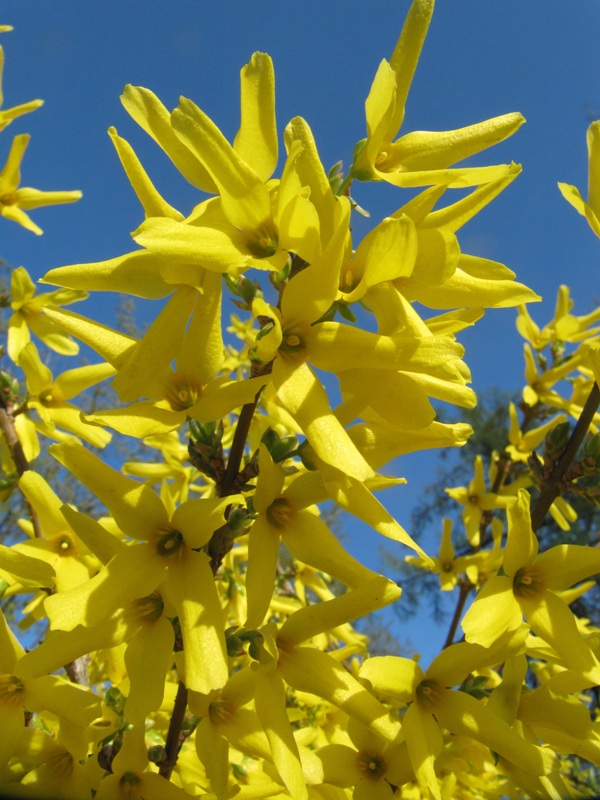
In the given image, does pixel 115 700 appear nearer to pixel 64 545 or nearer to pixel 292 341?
pixel 64 545

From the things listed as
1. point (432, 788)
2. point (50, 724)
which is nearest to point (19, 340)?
point (50, 724)

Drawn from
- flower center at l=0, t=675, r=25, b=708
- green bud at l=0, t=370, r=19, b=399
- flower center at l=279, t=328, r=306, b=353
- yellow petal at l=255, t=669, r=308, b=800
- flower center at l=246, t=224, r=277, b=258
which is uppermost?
flower center at l=246, t=224, r=277, b=258

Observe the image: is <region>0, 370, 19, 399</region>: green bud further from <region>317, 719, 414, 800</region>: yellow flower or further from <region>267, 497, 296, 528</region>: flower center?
<region>317, 719, 414, 800</region>: yellow flower

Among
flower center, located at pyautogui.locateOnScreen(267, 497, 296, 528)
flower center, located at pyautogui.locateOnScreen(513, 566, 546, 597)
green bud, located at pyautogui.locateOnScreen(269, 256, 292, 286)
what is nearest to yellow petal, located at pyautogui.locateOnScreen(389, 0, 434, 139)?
green bud, located at pyautogui.locateOnScreen(269, 256, 292, 286)

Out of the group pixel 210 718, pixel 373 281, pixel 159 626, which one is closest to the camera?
pixel 373 281

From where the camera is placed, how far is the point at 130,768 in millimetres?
1155

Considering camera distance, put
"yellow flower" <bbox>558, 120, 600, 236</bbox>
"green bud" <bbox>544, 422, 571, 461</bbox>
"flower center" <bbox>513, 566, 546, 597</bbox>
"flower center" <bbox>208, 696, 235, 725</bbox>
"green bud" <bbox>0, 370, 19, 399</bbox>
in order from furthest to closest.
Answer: "green bud" <bbox>0, 370, 19, 399</bbox>
"green bud" <bbox>544, 422, 571, 461</bbox>
"yellow flower" <bbox>558, 120, 600, 236</bbox>
"flower center" <bbox>513, 566, 546, 597</bbox>
"flower center" <bbox>208, 696, 235, 725</bbox>

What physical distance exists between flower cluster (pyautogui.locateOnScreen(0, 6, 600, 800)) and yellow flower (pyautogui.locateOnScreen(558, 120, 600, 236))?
1.25 feet

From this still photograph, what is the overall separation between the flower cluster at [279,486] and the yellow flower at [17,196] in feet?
6.38

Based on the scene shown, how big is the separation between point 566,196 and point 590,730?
46.3 inches

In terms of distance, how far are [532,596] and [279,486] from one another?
63 centimetres

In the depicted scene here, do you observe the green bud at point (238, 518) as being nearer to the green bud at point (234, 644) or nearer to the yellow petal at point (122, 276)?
the green bud at point (234, 644)

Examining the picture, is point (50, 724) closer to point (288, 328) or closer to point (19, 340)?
point (288, 328)

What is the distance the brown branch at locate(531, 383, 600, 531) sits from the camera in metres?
1.64
